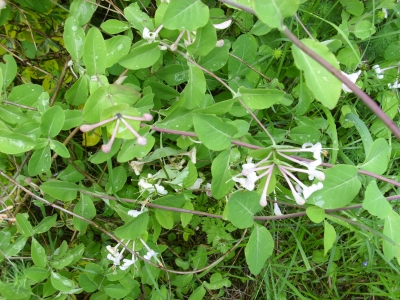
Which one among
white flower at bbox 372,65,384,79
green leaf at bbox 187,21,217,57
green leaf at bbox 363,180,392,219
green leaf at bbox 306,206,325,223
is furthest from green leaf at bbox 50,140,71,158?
white flower at bbox 372,65,384,79

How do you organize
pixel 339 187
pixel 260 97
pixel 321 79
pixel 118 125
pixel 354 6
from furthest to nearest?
pixel 354 6
pixel 260 97
pixel 339 187
pixel 118 125
pixel 321 79

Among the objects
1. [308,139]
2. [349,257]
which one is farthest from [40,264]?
[349,257]

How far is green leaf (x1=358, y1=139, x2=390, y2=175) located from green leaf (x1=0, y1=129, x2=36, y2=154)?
0.93 metres

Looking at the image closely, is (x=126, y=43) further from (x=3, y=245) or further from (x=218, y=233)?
(x=218, y=233)

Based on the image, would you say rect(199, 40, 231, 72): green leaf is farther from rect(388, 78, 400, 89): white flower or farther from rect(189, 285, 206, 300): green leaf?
rect(189, 285, 206, 300): green leaf

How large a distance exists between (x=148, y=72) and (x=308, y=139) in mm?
674

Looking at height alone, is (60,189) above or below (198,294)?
above

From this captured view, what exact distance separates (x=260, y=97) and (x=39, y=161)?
71cm

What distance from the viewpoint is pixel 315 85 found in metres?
0.72

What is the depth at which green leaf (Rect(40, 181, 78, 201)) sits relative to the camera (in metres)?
1.28

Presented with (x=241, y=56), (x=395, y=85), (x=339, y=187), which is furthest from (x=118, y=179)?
(x=395, y=85)

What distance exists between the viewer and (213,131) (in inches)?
40.6

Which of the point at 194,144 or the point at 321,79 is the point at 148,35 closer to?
the point at 194,144

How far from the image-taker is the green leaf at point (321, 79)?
2.33 feet
